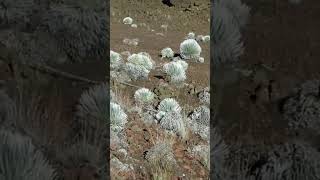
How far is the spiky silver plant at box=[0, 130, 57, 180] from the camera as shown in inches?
148

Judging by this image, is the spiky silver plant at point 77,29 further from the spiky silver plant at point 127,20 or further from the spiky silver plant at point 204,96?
the spiky silver plant at point 127,20

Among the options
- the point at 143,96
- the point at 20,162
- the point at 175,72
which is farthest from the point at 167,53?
the point at 20,162

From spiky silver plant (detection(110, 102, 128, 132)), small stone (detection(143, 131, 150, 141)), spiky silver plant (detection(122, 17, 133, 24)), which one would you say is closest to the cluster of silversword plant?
spiky silver plant (detection(110, 102, 128, 132))

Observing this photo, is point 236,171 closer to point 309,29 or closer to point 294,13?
point 309,29

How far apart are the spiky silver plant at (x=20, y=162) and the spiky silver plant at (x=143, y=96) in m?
2.42

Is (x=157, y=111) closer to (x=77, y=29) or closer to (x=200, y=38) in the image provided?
(x=77, y=29)

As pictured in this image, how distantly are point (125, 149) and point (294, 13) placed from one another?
564 cm

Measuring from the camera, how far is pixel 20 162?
3.76m

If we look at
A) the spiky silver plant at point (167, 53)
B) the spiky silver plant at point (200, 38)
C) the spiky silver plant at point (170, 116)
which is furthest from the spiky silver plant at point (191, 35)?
the spiky silver plant at point (170, 116)

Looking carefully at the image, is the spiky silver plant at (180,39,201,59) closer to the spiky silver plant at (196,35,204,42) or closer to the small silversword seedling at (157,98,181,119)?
the spiky silver plant at (196,35,204,42)

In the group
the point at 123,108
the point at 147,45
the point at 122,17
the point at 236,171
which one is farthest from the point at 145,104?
the point at 122,17

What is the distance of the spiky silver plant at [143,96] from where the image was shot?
6.26 m

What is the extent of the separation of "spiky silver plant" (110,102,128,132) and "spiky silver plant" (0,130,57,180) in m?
1.44

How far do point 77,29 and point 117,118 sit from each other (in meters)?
1.71
